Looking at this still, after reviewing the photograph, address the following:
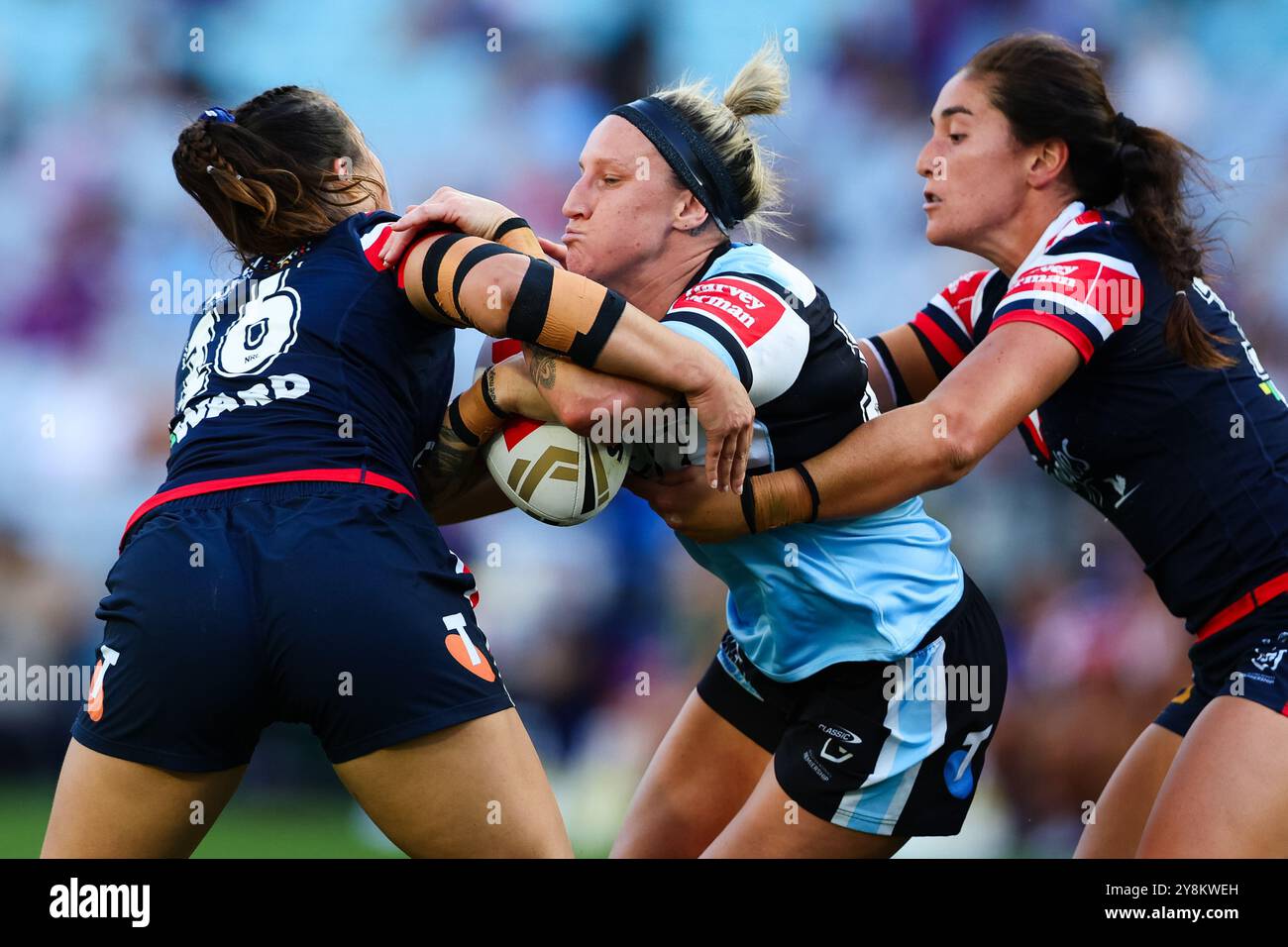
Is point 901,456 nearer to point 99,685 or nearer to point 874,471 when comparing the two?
point 874,471

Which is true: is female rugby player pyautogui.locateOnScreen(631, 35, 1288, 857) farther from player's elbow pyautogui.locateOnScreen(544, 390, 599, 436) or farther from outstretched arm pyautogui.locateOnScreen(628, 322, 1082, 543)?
player's elbow pyautogui.locateOnScreen(544, 390, 599, 436)

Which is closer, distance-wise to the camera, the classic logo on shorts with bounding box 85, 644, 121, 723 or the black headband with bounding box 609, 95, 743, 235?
the classic logo on shorts with bounding box 85, 644, 121, 723

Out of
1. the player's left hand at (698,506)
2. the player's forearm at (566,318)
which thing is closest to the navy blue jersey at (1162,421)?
the player's left hand at (698,506)

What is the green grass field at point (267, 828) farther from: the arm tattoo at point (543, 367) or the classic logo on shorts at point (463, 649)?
the arm tattoo at point (543, 367)

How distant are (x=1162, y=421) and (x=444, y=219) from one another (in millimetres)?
1675

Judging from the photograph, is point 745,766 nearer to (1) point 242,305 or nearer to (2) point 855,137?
(1) point 242,305

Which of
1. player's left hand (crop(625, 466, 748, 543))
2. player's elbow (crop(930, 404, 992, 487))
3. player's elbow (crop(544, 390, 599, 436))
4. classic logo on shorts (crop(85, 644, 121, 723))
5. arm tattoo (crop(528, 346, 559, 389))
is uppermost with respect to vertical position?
arm tattoo (crop(528, 346, 559, 389))

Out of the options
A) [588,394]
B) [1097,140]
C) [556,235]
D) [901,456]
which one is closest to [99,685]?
[588,394]

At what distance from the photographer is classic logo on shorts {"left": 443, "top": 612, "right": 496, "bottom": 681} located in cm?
239

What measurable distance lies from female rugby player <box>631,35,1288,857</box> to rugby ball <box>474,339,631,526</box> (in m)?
0.16

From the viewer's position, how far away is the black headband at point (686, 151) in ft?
9.53

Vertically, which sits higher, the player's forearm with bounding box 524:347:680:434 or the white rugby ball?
the player's forearm with bounding box 524:347:680:434

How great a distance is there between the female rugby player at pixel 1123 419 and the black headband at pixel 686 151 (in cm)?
66
